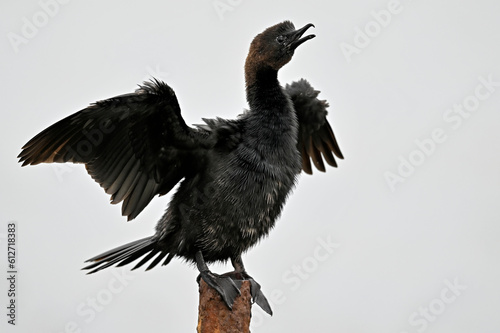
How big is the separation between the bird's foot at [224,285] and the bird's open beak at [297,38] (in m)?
1.78

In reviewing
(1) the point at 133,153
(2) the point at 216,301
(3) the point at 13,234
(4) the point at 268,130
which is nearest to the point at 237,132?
(4) the point at 268,130

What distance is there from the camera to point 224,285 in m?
5.17

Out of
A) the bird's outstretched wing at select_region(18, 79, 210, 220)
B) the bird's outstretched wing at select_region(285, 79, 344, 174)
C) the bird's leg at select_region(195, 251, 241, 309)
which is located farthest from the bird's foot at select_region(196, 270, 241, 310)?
the bird's outstretched wing at select_region(285, 79, 344, 174)

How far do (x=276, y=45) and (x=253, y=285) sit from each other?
180 centimetres

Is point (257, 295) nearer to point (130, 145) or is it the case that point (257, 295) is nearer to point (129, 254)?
point (129, 254)

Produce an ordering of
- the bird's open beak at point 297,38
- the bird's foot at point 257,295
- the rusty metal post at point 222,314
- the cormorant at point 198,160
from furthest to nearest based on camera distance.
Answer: the bird's open beak at point 297,38
the bird's foot at point 257,295
the cormorant at point 198,160
the rusty metal post at point 222,314

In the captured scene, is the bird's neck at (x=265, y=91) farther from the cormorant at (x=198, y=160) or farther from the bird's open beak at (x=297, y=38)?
the bird's open beak at (x=297, y=38)

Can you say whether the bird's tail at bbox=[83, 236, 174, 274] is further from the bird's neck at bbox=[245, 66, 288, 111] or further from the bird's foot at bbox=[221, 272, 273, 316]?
the bird's neck at bbox=[245, 66, 288, 111]

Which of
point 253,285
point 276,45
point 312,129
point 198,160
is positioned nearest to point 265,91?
point 276,45

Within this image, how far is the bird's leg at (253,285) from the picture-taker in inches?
212

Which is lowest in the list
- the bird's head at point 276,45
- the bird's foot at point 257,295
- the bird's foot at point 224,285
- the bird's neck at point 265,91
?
the bird's foot at point 257,295

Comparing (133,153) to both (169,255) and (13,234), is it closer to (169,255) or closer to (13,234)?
(169,255)

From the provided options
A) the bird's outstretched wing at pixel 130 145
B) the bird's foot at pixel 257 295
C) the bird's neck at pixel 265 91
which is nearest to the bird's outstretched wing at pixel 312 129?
the bird's neck at pixel 265 91

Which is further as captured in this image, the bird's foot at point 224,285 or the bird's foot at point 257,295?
the bird's foot at point 257,295
